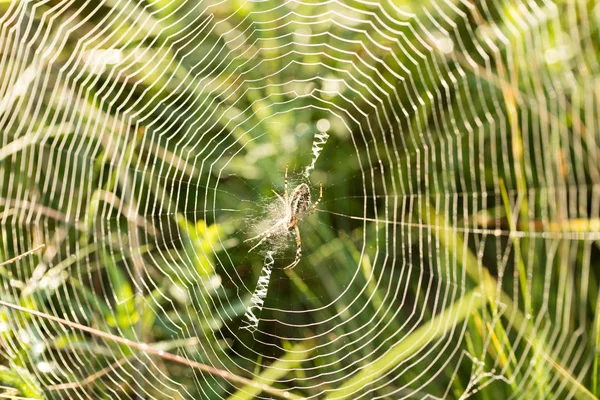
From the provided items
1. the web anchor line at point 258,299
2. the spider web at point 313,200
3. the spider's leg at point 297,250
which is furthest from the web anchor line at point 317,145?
the web anchor line at point 258,299

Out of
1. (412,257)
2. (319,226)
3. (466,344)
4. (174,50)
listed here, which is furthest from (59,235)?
(466,344)

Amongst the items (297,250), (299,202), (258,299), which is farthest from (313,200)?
(258,299)

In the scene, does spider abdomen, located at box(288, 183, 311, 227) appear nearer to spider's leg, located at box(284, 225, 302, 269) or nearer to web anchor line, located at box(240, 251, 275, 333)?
spider's leg, located at box(284, 225, 302, 269)

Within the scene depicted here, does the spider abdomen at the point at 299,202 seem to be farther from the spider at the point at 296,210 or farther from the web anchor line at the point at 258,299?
the web anchor line at the point at 258,299

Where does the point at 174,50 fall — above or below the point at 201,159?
above

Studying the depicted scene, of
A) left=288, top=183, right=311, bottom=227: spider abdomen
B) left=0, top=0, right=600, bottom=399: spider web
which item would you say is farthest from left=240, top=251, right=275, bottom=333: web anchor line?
left=288, top=183, right=311, bottom=227: spider abdomen

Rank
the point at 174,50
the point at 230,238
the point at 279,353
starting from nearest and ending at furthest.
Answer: the point at 279,353
the point at 230,238
the point at 174,50

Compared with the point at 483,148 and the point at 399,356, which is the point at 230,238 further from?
the point at 483,148
